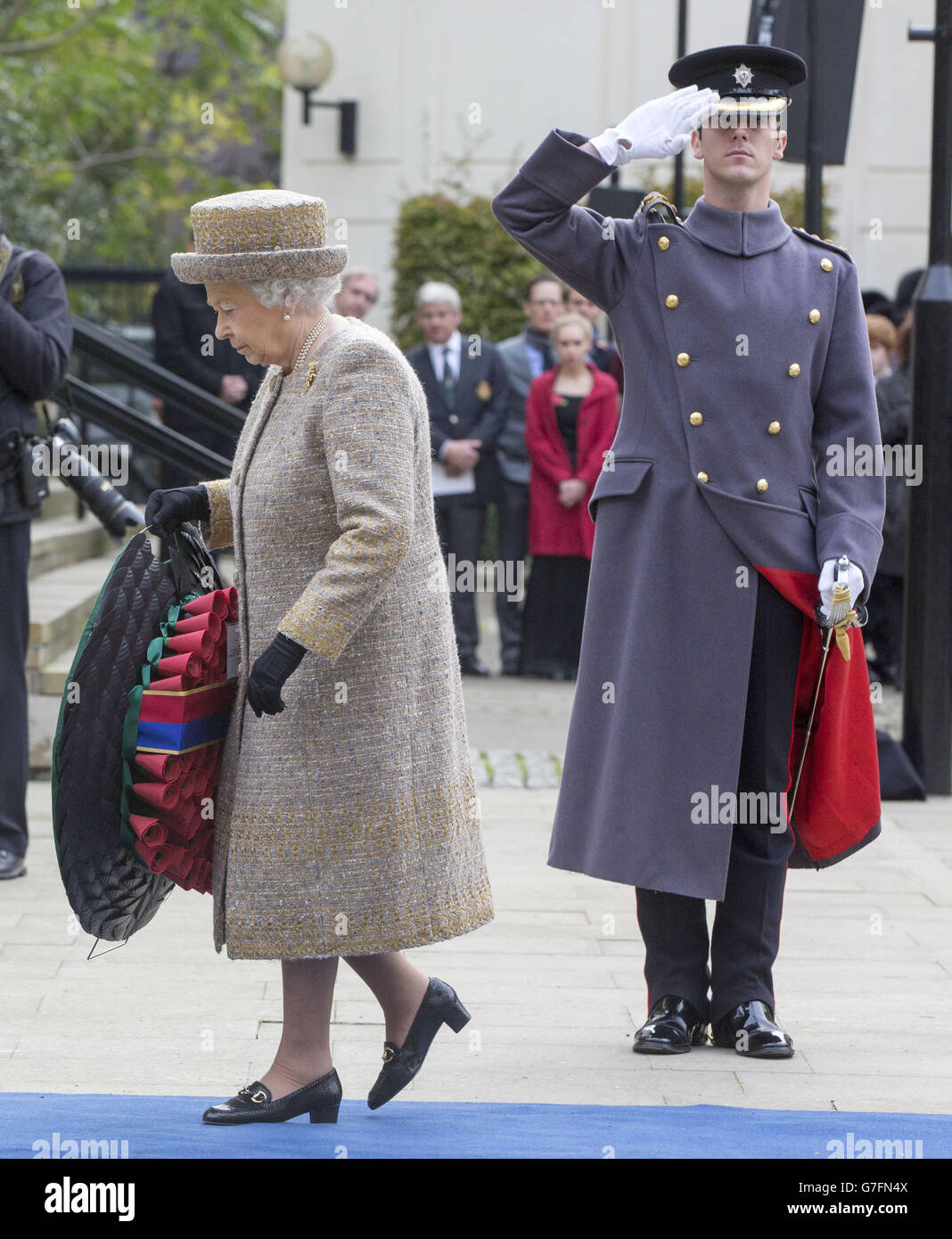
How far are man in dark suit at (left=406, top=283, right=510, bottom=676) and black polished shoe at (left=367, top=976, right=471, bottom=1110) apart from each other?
626cm

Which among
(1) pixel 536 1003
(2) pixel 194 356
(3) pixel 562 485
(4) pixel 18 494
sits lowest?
(1) pixel 536 1003

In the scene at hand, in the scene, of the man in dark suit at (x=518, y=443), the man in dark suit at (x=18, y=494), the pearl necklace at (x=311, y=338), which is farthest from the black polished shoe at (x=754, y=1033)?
the man in dark suit at (x=518, y=443)

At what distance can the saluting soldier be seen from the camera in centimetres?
404

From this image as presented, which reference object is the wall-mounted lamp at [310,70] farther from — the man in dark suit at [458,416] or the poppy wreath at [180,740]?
the poppy wreath at [180,740]

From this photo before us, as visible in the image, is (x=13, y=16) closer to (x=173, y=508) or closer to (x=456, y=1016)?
(x=173, y=508)

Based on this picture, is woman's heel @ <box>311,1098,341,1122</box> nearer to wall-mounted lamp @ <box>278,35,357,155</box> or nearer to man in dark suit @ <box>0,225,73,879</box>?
man in dark suit @ <box>0,225,73,879</box>

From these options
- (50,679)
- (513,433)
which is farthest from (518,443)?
(50,679)

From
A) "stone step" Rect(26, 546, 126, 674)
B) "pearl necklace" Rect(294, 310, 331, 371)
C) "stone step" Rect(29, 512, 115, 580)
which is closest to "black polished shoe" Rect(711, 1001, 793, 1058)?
"pearl necklace" Rect(294, 310, 331, 371)

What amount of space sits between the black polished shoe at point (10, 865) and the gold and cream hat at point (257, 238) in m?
2.81

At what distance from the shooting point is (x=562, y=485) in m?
9.92

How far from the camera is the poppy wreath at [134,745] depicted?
3.36 m

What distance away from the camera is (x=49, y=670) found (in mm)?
7551

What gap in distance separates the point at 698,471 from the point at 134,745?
4.57 feet
